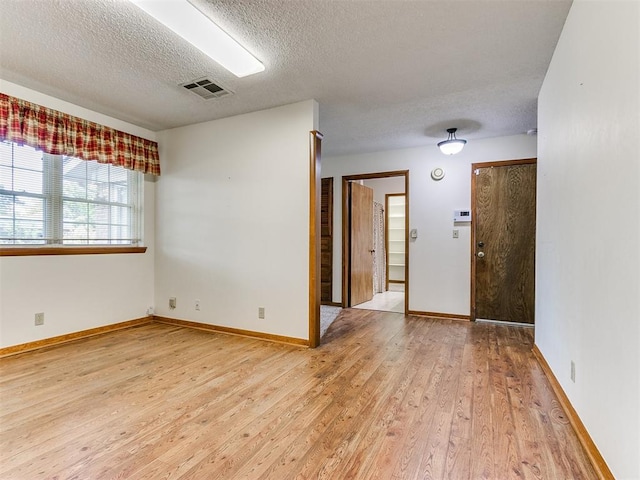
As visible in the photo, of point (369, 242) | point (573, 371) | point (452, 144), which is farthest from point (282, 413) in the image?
point (369, 242)

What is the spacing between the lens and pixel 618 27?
1.36 metres

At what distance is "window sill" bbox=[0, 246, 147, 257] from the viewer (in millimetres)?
2967

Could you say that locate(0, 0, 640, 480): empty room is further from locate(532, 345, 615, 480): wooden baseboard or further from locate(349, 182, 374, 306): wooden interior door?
locate(349, 182, 374, 306): wooden interior door

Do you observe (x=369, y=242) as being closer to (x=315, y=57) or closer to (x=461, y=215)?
(x=461, y=215)

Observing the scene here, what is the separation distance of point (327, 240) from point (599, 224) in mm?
4009

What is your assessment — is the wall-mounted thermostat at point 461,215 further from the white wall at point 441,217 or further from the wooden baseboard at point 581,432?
the wooden baseboard at point 581,432

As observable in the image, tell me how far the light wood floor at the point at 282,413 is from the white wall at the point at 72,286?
1.10ft

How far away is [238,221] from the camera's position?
3.73m

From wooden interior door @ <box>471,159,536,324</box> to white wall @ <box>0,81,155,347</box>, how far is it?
444cm

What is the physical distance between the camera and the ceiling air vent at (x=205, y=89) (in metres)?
2.89

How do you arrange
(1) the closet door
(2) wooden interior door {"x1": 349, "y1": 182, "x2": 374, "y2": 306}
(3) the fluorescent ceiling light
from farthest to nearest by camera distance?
(1) the closet door
(2) wooden interior door {"x1": 349, "y1": 182, "x2": 374, "y2": 306}
(3) the fluorescent ceiling light

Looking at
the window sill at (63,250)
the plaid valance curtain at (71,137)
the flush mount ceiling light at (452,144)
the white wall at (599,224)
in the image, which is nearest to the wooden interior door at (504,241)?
the flush mount ceiling light at (452,144)

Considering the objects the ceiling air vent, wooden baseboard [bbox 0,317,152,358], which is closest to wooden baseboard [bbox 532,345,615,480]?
the ceiling air vent

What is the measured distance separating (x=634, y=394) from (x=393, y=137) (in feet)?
12.3
